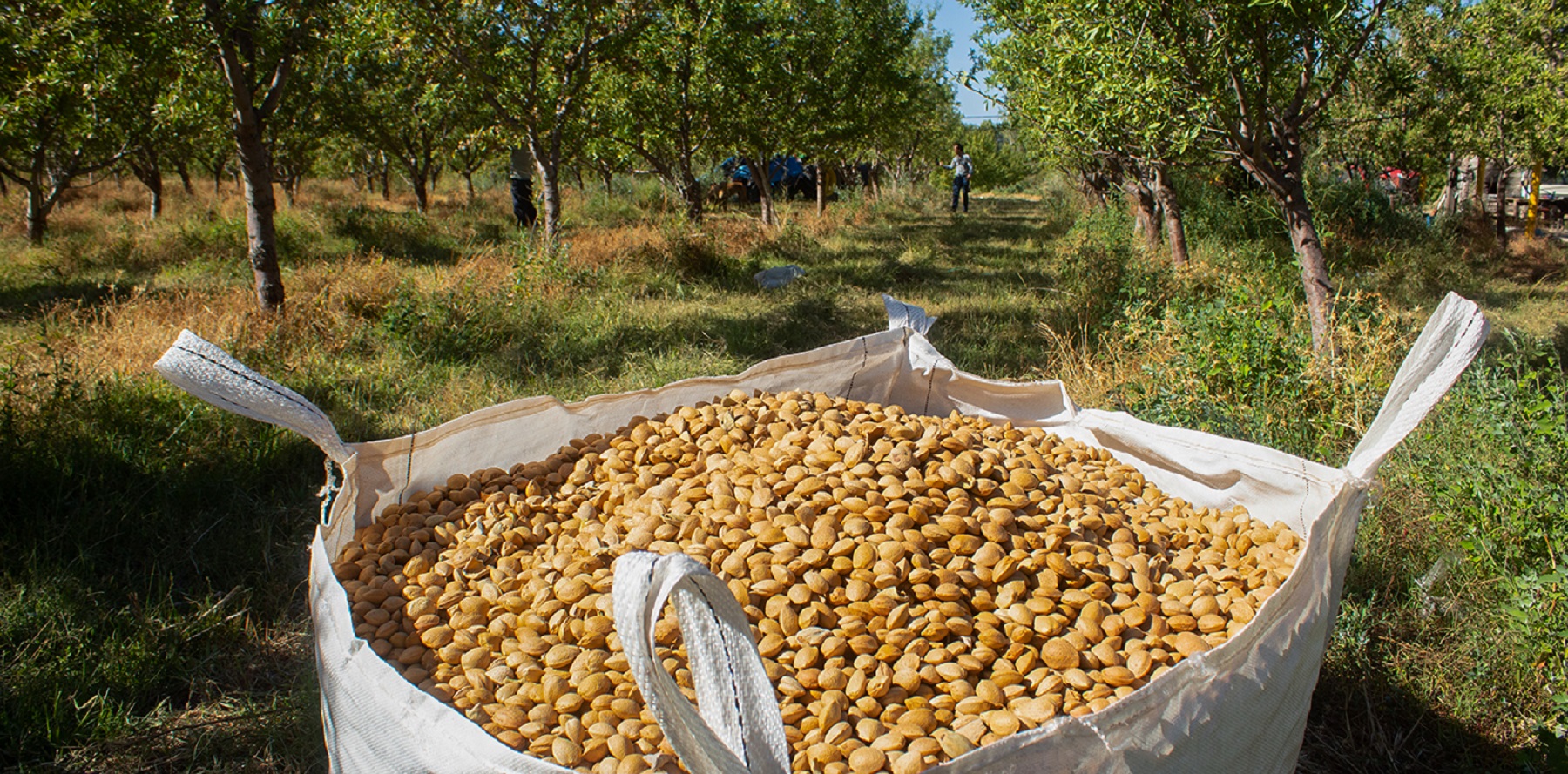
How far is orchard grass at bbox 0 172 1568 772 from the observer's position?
212 centimetres

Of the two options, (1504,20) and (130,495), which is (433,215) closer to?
(130,495)

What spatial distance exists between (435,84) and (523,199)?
2.91 metres

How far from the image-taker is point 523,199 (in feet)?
38.8

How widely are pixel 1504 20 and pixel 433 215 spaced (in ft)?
56.4

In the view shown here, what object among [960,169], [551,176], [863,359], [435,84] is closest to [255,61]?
[551,176]

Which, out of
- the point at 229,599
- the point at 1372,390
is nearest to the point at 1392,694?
the point at 1372,390

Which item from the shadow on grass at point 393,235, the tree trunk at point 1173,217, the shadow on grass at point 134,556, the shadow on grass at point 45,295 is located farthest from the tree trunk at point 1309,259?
the shadow on grass at point 393,235

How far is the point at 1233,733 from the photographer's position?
4.62 feet

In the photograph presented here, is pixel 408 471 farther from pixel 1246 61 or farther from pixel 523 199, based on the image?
pixel 523 199

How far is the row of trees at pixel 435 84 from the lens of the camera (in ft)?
A: 16.9

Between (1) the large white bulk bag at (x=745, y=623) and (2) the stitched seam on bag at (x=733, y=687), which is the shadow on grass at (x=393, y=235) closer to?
(1) the large white bulk bag at (x=745, y=623)

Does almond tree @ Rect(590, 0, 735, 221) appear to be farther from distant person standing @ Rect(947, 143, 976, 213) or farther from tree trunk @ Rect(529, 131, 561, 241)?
distant person standing @ Rect(947, 143, 976, 213)

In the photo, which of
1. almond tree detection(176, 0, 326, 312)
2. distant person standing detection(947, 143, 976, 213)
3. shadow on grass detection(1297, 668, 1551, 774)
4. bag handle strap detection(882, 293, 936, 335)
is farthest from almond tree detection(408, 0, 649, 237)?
distant person standing detection(947, 143, 976, 213)

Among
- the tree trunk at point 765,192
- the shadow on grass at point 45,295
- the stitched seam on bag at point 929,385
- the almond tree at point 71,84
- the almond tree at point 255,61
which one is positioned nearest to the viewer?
the stitched seam on bag at point 929,385
